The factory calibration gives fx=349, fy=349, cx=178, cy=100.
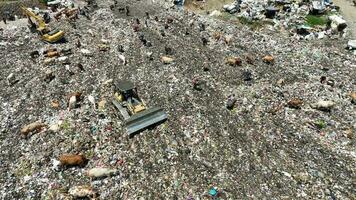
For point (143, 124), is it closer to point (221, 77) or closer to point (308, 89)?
point (221, 77)

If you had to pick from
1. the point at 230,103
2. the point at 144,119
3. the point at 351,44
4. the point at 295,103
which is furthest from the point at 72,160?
the point at 351,44

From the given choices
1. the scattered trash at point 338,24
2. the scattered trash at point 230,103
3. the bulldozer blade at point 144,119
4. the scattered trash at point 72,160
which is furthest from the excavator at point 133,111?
the scattered trash at point 338,24

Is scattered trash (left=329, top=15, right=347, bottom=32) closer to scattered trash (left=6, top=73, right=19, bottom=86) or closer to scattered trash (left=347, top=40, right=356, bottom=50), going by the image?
scattered trash (left=347, top=40, right=356, bottom=50)

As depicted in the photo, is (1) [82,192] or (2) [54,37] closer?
(1) [82,192]

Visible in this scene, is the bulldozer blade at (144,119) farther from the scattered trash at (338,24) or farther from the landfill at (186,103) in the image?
the scattered trash at (338,24)

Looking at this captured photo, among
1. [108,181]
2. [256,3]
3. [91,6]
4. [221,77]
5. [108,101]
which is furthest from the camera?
[91,6]

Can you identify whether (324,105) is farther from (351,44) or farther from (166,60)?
(166,60)

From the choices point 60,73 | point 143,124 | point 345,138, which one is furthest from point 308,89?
point 60,73
